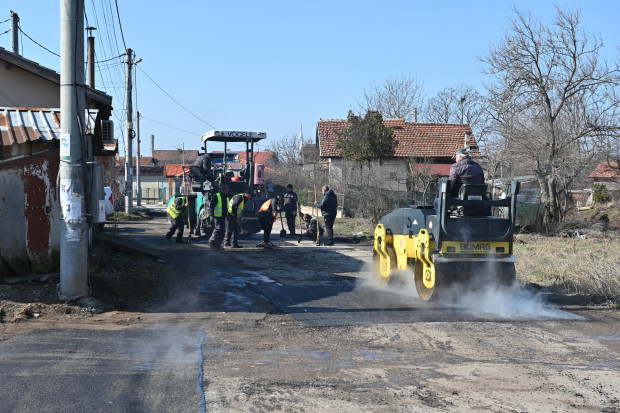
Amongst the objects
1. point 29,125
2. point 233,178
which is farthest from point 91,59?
point 29,125

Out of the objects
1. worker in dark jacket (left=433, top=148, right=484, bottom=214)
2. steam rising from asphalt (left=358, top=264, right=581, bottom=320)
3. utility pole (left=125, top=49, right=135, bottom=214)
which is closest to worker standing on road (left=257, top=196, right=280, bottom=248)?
steam rising from asphalt (left=358, top=264, right=581, bottom=320)

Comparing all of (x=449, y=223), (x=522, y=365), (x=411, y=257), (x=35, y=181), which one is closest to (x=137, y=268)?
(x=35, y=181)

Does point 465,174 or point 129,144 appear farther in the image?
point 129,144

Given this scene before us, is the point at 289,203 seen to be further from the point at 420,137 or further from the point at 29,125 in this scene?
the point at 420,137

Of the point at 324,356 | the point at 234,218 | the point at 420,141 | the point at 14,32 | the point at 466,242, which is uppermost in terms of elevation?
the point at 14,32

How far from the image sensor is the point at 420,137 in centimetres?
4425

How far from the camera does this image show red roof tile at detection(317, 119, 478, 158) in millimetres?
43000

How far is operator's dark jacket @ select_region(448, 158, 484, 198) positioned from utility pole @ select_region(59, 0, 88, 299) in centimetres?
519

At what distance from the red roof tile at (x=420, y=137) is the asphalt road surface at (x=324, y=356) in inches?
1310

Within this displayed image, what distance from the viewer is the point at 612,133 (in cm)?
2352

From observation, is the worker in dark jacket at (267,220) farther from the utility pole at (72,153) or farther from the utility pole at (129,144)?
the utility pole at (129,144)

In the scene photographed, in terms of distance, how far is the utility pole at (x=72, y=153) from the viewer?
8.45 m

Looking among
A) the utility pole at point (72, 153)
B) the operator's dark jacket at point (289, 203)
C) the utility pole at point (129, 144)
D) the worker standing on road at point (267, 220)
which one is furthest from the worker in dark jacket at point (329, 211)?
the utility pole at point (129, 144)

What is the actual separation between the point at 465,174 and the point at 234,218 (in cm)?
852
